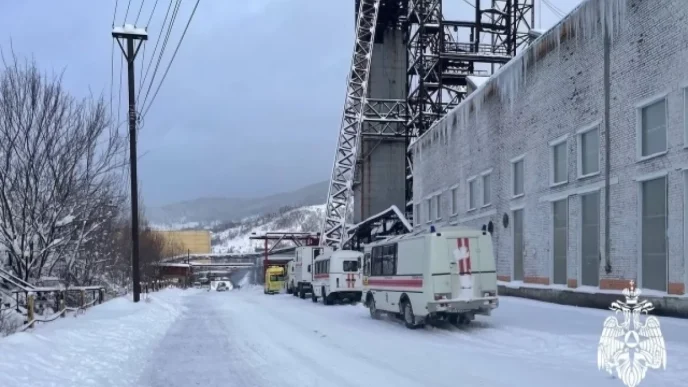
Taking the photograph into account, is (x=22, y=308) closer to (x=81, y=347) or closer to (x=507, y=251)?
(x=81, y=347)

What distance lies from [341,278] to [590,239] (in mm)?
15321

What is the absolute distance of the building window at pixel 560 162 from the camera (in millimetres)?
24078

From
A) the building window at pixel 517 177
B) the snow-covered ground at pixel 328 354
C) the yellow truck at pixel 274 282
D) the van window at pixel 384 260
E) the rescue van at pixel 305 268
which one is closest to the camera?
the snow-covered ground at pixel 328 354

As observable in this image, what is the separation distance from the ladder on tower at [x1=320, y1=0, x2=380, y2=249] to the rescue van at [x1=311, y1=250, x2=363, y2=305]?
70.2 feet

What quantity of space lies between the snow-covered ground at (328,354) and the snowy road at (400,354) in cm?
2

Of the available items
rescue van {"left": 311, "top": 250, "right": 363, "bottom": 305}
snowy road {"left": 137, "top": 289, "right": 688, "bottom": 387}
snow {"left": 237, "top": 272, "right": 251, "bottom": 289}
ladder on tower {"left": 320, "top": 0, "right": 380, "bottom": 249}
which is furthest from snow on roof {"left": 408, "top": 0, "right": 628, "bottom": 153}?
snow {"left": 237, "top": 272, "right": 251, "bottom": 289}

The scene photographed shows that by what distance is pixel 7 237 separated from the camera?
22297mm

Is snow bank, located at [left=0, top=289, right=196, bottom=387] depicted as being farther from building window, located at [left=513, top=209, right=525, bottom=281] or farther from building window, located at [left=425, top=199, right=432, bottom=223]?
building window, located at [left=425, top=199, right=432, bottom=223]

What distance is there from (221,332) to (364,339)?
16.2 ft

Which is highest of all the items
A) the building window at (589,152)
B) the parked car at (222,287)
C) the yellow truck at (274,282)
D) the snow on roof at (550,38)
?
the snow on roof at (550,38)

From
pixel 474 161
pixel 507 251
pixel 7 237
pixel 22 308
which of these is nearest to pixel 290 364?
pixel 22 308

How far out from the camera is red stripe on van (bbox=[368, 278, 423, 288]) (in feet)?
62.1

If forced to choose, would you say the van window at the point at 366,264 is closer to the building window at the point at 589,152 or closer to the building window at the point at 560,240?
the building window at the point at 560,240

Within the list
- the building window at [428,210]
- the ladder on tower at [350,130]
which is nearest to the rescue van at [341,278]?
the building window at [428,210]
